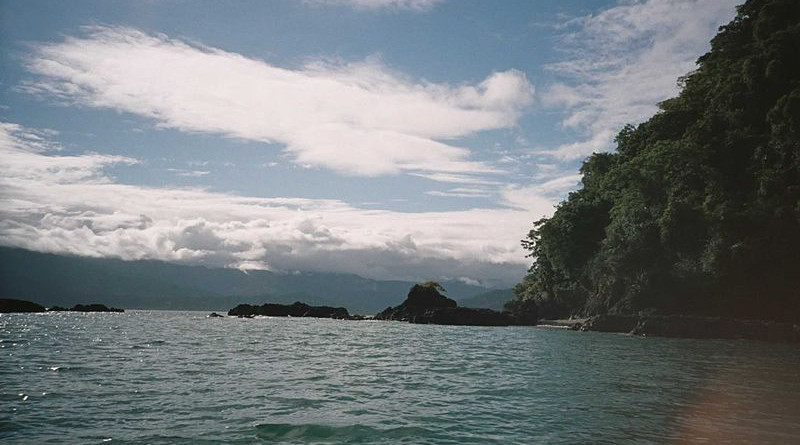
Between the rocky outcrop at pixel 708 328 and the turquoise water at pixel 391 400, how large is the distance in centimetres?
2331

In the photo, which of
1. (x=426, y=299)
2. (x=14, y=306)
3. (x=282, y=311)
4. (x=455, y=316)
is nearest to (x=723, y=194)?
(x=455, y=316)

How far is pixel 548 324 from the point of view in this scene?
9381 cm

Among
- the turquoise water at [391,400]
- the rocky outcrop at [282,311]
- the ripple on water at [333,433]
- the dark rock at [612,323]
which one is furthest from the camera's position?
the rocky outcrop at [282,311]

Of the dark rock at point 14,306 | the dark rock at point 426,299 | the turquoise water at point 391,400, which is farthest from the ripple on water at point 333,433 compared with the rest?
the dark rock at point 14,306

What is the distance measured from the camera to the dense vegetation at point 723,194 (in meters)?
54.7

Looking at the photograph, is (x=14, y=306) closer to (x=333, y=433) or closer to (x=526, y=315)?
(x=526, y=315)

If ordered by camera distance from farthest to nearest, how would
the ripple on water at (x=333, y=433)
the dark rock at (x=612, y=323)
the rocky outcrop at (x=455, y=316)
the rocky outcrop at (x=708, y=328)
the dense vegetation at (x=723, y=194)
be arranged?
the rocky outcrop at (x=455, y=316), the dark rock at (x=612, y=323), the dense vegetation at (x=723, y=194), the rocky outcrop at (x=708, y=328), the ripple on water at (x=333, y=433)

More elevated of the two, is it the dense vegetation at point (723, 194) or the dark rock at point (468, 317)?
the dense vegetation at point (723, 194)

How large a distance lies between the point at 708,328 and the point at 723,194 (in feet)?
49.8

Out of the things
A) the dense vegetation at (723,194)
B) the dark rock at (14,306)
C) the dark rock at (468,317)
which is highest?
the dense vegetation at (723,194)

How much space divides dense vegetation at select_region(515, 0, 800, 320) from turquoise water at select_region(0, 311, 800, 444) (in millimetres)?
29093

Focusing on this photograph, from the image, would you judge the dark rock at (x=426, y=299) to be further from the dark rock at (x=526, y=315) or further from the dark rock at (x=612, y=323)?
the dark rock at (x=612, y=323)

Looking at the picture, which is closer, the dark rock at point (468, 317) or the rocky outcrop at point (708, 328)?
the rocky outcrop at point (708, 328)

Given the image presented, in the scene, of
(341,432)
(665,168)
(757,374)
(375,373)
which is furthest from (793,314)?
(341,432)
